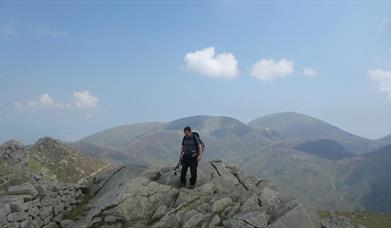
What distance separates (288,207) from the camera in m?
27.9

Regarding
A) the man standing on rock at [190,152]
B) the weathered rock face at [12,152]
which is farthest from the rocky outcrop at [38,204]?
the weathered rock face at [12,152]

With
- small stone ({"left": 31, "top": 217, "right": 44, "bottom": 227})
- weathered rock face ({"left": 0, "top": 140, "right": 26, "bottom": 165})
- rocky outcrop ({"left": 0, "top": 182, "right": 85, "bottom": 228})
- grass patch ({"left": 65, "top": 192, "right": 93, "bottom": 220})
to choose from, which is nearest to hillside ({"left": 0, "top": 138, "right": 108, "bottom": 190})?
weathered rock face ({"left": 0, "top": 140, "right": 26, "bottom": 165})

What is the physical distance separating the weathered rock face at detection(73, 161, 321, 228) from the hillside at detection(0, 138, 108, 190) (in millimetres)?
49986

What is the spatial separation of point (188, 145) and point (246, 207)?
680 cm

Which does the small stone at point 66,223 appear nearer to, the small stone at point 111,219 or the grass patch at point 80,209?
the grass patch at point 80,209

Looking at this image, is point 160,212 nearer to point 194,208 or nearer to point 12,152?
point 194,208

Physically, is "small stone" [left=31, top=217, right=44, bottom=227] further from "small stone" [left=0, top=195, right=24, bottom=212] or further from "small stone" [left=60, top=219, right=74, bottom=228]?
"small stone" [left=0, top=195, right=24, bottom=212]

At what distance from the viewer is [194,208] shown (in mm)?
29281

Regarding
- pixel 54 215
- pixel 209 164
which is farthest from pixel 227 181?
pixel 54 215

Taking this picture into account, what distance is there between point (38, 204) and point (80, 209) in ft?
11.3

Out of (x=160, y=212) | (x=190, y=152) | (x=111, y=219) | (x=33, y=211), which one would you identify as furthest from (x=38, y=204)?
(x=190, y=152)

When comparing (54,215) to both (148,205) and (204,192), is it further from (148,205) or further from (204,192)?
(204,192)

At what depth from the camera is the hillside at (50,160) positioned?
84875 millimetres

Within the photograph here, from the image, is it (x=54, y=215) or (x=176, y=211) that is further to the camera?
(x=54, y=215)
